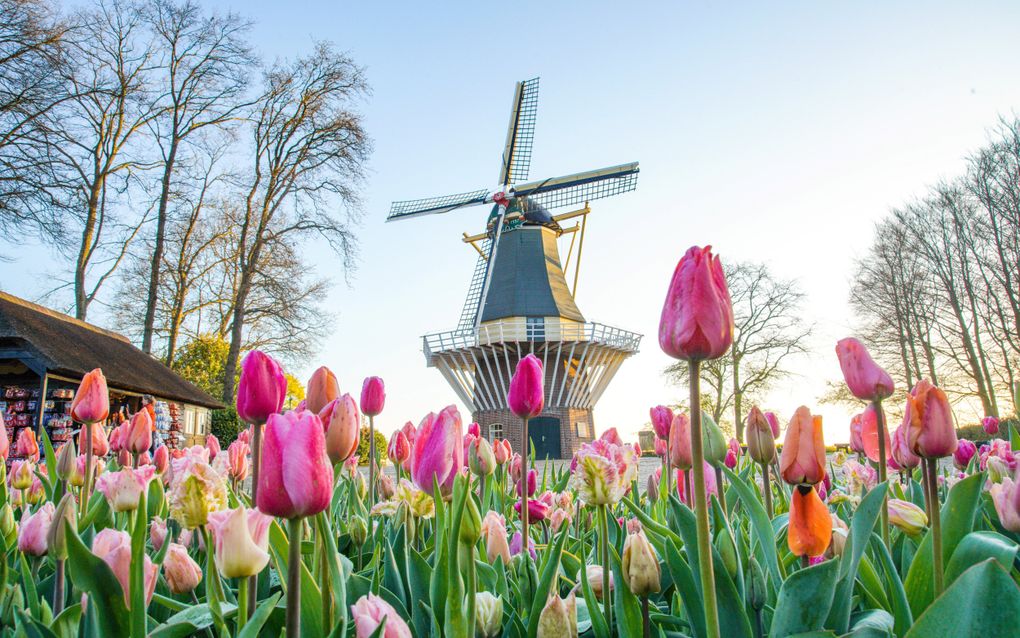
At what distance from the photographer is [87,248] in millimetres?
15984

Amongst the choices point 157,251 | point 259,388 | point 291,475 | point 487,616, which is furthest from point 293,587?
point 157,251

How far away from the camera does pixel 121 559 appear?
39.6 inches

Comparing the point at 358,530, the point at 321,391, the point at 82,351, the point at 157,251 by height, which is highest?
the point at 157,251

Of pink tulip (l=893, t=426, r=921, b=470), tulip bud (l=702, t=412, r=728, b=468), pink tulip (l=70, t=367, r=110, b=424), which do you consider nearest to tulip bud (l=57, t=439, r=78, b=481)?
pink tulip (l=70, t=367, r=110, b=424)

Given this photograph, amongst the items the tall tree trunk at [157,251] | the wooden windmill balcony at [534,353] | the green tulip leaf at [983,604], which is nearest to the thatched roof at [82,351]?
the tall tree trunk at [157,251]

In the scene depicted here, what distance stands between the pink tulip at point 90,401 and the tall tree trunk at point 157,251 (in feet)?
50.9

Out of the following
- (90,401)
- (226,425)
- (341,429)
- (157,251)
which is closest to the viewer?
(341,429)

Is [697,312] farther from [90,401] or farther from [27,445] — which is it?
[27,445]

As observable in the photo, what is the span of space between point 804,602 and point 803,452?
256 millimetres

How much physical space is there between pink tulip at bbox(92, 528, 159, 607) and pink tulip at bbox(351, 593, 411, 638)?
14.3 inches

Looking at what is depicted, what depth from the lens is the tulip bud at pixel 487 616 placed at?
3.41ft

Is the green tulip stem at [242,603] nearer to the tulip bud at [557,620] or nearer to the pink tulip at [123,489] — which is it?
the tulip bud at [557,620]

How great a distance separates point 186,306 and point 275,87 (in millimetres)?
7290

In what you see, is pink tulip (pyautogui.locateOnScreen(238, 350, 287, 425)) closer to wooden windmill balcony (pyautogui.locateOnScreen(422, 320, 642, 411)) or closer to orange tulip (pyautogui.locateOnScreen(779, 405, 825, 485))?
orange tulip (pyautogui.locateOnScreen(779, 405, 825, 485))
